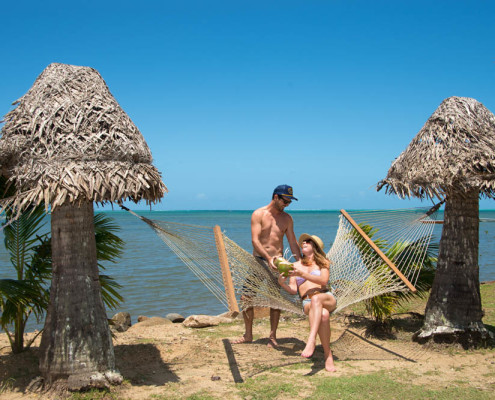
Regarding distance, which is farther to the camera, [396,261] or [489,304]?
[489,304]

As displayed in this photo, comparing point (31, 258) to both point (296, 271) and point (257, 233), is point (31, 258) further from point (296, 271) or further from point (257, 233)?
point (296, 271)

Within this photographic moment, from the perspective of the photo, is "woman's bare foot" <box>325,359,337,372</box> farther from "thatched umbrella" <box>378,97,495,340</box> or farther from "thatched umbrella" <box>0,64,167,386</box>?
"thatched umbrella" <box>0,64,167,386</box>

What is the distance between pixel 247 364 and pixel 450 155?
2515 mm

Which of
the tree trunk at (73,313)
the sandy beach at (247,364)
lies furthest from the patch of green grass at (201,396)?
the tree trunk at (73,313)

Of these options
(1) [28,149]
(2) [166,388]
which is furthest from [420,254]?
(1) [28,149]

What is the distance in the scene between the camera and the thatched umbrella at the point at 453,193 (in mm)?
4059

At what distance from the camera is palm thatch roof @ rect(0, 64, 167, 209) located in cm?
300

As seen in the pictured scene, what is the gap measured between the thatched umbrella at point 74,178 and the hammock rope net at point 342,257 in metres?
0.61

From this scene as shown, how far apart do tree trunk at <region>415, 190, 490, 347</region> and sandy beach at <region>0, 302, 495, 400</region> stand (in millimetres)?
149

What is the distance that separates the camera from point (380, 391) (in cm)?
318

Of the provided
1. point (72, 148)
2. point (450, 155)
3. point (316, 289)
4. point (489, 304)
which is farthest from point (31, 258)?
point (489, 304)

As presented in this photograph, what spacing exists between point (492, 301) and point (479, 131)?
319 cm

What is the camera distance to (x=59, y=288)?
322 cm

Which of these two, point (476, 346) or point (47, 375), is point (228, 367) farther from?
point (476, 346)
